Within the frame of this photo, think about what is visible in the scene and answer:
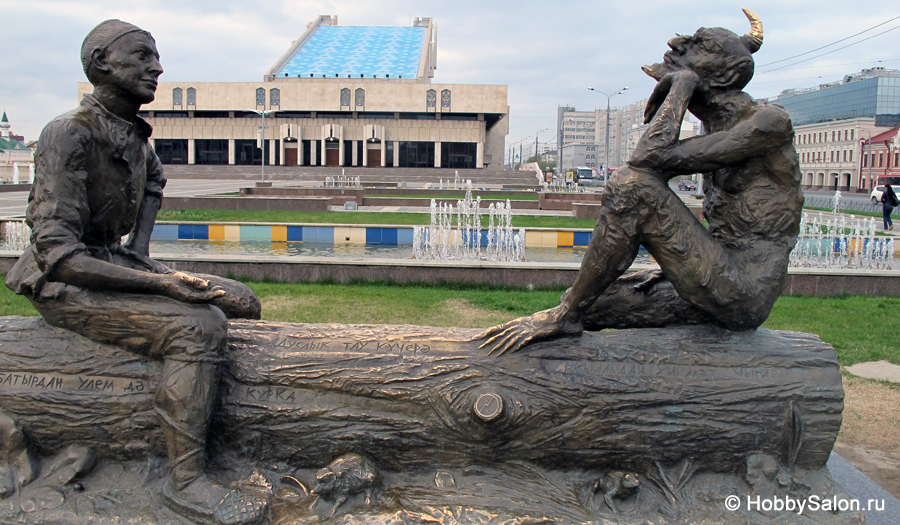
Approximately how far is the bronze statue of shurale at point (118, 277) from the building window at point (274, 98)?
45363mm

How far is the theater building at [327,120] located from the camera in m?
45.5

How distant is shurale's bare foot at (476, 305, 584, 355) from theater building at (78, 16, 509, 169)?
4429 centimetres

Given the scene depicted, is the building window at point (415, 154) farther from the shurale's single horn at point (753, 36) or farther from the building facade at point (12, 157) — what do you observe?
the shurale's single horn at point (753, 36)

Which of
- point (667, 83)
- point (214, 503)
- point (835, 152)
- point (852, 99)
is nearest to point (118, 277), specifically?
point (214, 503)

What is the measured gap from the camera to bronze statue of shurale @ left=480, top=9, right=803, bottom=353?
2566mm

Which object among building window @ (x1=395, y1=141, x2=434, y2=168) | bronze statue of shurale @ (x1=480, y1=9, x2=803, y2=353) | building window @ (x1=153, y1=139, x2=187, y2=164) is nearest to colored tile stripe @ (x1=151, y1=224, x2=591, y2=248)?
bronze statue of shurale @ (x1=480, y1=9, x2=803, y2=353)

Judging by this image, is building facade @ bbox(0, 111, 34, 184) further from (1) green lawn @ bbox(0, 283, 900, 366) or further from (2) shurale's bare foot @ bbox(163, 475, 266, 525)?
(2) shurale's bare foot @ bbox(163, 475, 266, 525)

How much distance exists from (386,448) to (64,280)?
145 centimetres

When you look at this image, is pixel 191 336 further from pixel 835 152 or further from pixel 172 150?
pixel 835 152

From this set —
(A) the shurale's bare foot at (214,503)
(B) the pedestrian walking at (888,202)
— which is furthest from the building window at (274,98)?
(A) the shurale's bare foot at (214,503)

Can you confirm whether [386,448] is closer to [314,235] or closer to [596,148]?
[314,235]

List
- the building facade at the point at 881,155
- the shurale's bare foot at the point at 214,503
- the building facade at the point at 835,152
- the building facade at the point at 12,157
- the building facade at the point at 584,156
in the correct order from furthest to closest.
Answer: the building facade at the point at 584,156
the building facade at the point at 835,152
the building facade at the point at 12,157
the building facade at the point at 881,155
the shurale's bare foot at the point at 214,503

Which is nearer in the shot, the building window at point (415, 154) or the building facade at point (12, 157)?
the building facade at point (12, 157)

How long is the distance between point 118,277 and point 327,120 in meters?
46.4
